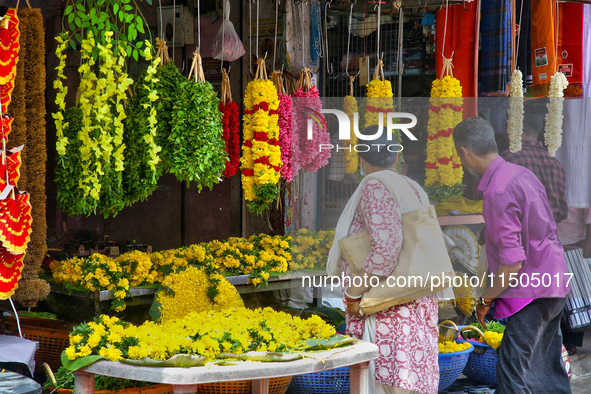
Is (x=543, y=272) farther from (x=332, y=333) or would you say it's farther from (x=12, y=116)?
(x=12, y=116)

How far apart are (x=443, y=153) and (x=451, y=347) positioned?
1.51 metres

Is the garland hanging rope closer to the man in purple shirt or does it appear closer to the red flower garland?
the red flower garland

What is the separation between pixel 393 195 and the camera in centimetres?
323

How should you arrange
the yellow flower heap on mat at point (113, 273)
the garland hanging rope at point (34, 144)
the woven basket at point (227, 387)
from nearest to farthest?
the garland hanging rope at point (34, 144) → the woven basket at point (227, 387) → the yellow flower heap on mat at point (113, 273)

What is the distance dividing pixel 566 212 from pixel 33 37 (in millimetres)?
3331

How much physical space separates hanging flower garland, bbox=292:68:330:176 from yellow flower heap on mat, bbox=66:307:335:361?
1.15 metres

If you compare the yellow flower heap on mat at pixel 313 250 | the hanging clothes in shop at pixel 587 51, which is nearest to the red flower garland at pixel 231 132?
the yellow flower heap on mat at pixel 313 250

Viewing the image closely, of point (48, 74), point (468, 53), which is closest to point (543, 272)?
point (468, 53)

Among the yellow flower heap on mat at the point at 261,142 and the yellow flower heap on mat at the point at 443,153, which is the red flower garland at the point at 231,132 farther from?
the yellow flower heap on mat at the point at 443,153

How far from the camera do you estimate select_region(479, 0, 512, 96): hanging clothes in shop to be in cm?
502

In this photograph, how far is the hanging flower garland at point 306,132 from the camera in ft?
12.2

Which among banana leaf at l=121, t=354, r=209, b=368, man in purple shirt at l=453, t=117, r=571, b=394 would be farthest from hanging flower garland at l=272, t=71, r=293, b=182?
banana leaf at l=121, t=354, r=209, b=368

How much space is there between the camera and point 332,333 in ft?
9.99

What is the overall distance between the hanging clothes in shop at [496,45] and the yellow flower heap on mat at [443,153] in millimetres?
1290
